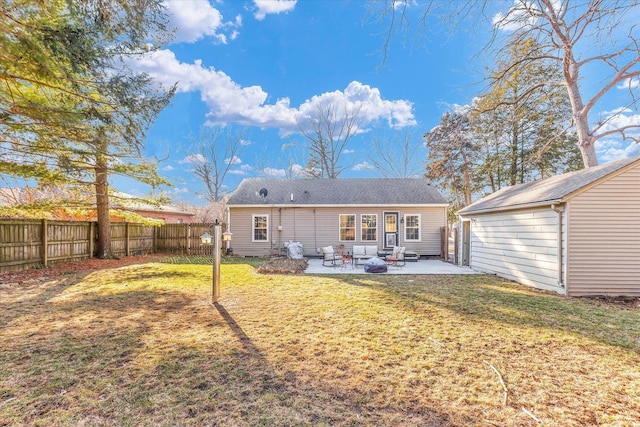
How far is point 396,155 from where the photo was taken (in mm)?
25031

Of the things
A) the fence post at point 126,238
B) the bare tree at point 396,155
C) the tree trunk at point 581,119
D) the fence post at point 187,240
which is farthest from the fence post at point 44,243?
the bare tree at point 396,155

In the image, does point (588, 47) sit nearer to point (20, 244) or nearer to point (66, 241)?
point (20, 244)

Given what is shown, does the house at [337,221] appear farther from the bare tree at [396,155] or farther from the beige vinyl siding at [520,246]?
the bare tree at [396,155]

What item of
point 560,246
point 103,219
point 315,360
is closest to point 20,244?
point 103,219

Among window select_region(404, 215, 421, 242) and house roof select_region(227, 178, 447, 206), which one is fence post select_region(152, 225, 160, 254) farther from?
window select_region(404, 215, 421, 242)

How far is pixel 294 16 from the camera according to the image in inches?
551

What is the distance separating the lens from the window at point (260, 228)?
14.0m

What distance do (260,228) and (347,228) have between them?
4.32 metres

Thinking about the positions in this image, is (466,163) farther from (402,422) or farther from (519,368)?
(402,422)

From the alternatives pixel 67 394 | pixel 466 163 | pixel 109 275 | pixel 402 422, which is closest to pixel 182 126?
pixel 109 275

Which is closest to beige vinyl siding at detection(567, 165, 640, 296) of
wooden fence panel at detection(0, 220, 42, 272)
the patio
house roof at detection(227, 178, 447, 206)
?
the patio

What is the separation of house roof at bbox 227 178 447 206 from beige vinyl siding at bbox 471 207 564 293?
13.6 ft

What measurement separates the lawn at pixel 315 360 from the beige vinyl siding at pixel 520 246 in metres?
1.14

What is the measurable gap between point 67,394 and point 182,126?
2637 centimetres
